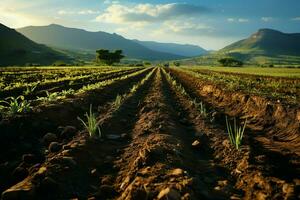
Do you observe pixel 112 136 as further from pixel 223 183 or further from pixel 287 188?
pixel 287 188

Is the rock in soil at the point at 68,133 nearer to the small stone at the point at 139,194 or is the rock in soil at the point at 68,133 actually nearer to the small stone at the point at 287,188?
the small stone at the point at 139,194

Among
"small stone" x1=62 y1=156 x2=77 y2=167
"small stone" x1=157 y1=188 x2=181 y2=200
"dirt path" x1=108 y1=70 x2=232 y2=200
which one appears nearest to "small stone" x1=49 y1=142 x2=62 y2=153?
"small stone" x1=62 y1=156 x2=77 y2=167

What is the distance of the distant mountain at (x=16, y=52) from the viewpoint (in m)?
117

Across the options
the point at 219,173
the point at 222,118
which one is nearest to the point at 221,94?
the point at 222,118

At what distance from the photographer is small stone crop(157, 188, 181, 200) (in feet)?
14.3

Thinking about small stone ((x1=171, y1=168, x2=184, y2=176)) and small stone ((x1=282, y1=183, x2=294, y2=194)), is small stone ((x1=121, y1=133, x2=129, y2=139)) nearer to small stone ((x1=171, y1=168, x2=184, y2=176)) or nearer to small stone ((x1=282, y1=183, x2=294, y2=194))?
small stone ((x1=171, y1=168, x2=184, y2=176))

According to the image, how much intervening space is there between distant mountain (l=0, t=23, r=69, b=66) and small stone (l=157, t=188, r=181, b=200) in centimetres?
10973

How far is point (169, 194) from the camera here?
4383 millimetres

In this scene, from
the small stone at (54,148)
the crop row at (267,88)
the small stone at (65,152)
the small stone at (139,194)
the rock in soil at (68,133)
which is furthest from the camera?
the crop row at (267,88)

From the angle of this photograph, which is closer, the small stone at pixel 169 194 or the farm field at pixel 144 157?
the small stone at pixel 169 194

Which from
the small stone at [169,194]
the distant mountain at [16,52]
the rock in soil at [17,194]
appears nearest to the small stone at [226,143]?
the small stone at [169,194]

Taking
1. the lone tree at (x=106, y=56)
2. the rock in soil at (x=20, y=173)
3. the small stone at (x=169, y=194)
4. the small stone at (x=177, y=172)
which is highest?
the lone tree at (x=106, y=56)

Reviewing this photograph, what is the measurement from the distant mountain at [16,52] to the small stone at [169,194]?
109731 mm

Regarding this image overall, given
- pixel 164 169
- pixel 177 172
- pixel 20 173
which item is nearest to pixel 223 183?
pixel 177 172
